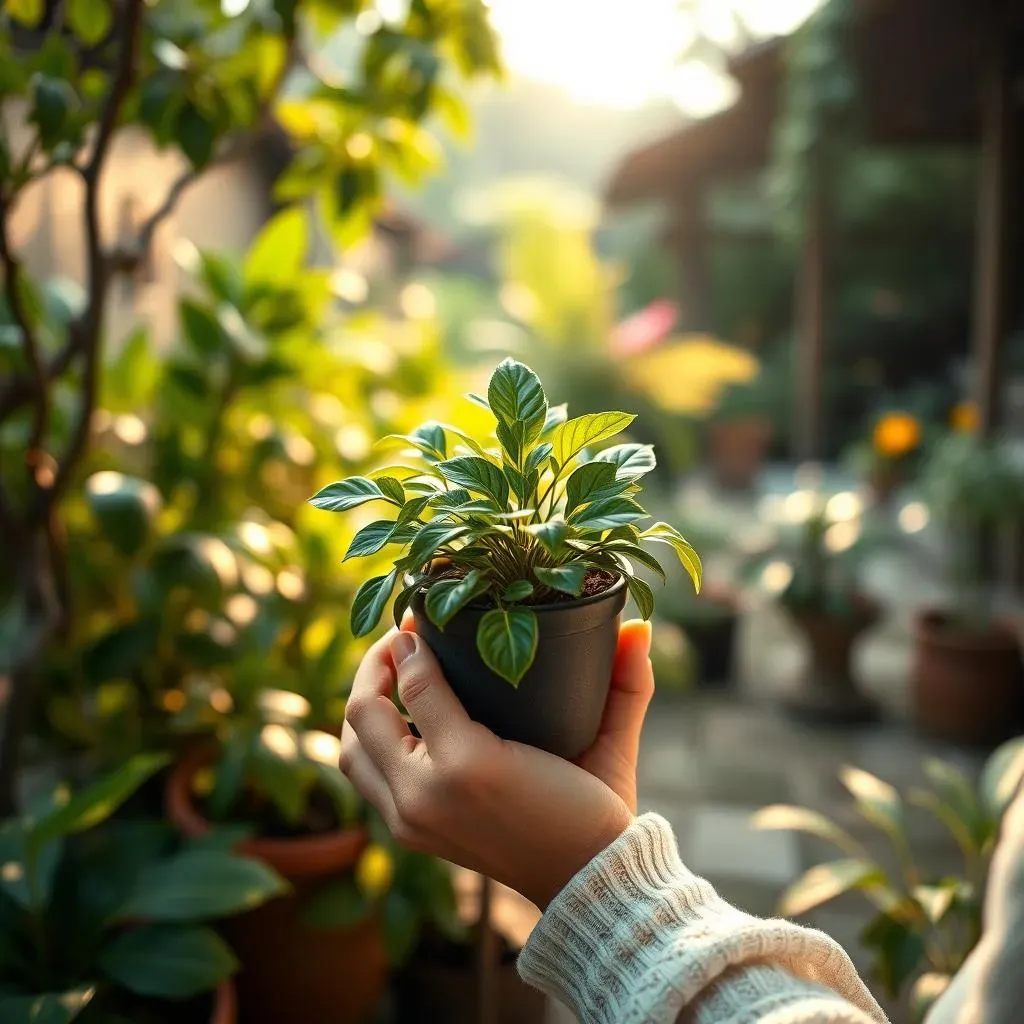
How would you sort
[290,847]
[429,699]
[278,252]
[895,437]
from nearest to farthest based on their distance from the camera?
[429,699] < [290,847] < [278,252] < [895,437]

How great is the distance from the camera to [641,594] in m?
0.90

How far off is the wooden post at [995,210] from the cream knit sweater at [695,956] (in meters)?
4.80

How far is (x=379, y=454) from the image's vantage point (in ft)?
7.34

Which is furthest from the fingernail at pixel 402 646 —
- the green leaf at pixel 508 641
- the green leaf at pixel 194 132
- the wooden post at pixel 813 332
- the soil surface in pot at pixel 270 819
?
the wooden post at pixel 813 332

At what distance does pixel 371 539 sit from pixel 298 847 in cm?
110

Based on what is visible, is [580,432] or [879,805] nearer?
[580,432]

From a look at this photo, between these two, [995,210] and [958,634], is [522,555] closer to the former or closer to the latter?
[958,634]

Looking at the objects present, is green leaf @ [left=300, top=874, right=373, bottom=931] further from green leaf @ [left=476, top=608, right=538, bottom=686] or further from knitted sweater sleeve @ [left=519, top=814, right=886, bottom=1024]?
green leaf @ [left=476, top=608, right=538, bottom=686]

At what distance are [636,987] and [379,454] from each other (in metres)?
1.61

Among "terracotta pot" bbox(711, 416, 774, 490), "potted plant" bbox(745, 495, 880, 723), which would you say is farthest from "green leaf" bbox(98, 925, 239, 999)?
"terracotta pot" bbox(711, 416, 774, 490)

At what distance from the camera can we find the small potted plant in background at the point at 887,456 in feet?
22.4

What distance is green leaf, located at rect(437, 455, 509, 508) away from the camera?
33.3 inches

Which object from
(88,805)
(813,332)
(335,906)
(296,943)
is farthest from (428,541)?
(813,332)

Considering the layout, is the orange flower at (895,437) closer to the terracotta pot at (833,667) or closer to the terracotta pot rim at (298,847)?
the terracotta pot at (833,667)
